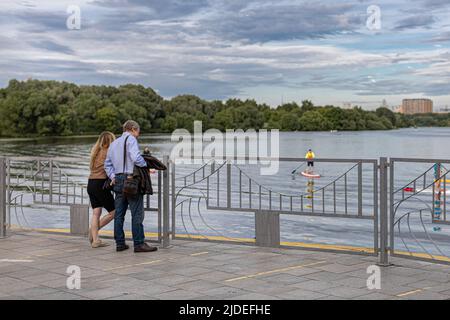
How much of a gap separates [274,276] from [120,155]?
3022 millimetres

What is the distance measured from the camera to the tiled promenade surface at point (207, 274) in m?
6.62

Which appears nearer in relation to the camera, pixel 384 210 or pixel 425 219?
pixel 384 210

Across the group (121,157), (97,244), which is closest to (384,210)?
(121,157)

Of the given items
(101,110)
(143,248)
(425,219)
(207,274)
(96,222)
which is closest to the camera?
(207,274)

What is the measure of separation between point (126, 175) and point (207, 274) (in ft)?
7.19

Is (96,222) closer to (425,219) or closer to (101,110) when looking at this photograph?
(425,219)

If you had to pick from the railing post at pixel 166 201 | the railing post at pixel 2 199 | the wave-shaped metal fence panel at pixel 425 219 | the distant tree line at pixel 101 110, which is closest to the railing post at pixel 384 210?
the wave-shaped metal fence panel at pixel 425 219

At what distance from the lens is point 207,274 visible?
24.9ft

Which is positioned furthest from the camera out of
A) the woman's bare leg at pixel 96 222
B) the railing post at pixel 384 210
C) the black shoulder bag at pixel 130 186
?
the woman's bare leg at pixel 96 222

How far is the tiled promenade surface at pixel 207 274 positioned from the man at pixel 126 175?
0.93ft

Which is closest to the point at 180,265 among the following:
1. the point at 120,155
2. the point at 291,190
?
the point at 120,155

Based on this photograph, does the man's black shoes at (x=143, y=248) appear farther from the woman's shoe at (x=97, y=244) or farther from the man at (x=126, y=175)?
the woman's shoe at (x=97, y=244)
